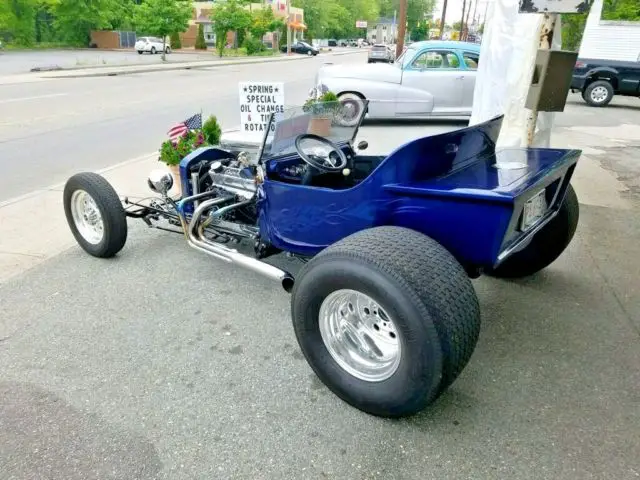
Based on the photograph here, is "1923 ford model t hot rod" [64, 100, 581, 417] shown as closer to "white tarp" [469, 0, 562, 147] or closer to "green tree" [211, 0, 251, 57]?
"white tarp" [469, 0, 562, 147]

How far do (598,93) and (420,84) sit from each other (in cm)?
664

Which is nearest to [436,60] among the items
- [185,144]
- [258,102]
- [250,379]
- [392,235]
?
[258,102]

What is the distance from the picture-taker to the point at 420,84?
457 inches

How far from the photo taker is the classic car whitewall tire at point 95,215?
13.2 ft

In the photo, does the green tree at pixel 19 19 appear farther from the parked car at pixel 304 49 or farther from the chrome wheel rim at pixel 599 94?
the chrome wheel rim at pixel 599 94

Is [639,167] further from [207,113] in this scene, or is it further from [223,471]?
[207,113]

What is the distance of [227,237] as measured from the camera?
4020mm

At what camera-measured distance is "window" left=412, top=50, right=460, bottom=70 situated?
1169cm

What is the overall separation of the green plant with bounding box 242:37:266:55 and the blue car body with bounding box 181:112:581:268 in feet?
147

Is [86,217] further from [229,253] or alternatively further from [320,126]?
[320,126]

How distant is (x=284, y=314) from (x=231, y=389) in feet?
2.82

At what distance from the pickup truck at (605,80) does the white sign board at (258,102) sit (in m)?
11.5

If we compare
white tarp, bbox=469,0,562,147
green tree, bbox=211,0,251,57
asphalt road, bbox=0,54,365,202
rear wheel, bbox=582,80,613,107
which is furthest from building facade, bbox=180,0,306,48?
white tarp, bbox=469,0,562,147

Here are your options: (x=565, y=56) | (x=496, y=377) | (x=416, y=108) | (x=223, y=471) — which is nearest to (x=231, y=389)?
(x=223, y=471)
